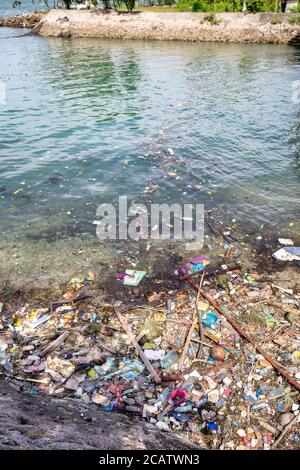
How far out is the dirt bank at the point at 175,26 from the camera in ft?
121

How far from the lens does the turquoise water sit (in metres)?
8.72

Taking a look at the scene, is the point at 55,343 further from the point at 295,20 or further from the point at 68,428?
the point at 295,20

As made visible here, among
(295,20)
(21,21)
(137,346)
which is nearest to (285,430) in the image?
(137,346)

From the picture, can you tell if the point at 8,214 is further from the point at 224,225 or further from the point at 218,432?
the point at 218,432

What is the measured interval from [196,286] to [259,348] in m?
1.60

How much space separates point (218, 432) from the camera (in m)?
3.76

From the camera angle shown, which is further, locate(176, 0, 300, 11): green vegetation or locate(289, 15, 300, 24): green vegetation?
locate(176, 0, 300, 11): green vegetation

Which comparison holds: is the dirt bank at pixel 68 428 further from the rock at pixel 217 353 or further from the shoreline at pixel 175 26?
the shoreline at pixel 175 26

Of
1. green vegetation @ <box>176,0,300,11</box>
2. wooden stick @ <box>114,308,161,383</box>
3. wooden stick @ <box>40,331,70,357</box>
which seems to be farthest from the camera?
green vegetation @ <box>176,0,300,11</box>

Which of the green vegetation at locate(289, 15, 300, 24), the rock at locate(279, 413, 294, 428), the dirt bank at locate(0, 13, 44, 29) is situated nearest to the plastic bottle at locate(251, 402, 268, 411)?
the rock at locate(279, 413, 294, 428)

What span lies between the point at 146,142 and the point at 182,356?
9.33 m

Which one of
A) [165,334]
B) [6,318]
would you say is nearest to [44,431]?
[165,334]

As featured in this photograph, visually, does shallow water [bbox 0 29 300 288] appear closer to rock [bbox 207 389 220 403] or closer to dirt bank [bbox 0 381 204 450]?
dirt bank [bbox 0 381 204 450]

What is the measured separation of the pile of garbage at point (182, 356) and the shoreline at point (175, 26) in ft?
130
